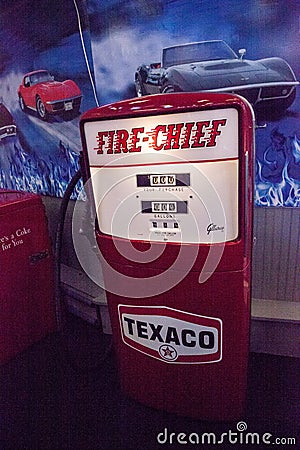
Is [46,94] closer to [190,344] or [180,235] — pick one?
[180,235]

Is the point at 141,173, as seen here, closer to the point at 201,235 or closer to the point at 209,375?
the point at 201,235

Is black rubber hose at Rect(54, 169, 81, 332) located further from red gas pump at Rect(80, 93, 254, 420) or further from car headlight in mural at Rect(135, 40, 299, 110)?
car headlight in mural at Rect(135, 40, 299, 110)

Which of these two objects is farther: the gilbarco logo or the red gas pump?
the gilbarco logo

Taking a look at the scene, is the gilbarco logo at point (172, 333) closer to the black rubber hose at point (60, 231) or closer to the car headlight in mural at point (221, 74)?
the black rubber hose at point (60, 231)

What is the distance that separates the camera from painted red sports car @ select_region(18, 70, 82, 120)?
2.09 metres

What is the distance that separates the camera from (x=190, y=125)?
46.9 inches

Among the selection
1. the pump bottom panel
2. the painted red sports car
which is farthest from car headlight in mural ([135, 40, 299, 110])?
the pump bottom panel

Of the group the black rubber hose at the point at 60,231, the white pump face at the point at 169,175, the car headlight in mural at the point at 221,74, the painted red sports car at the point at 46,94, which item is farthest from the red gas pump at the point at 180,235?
the painted red sports car at the point at 46,94

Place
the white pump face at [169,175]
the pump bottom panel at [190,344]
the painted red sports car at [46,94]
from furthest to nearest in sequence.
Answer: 1. the painted red sports car at [46,94]
2. the pump bottom panel at [190,344]
3. the white pump face at [169,175]

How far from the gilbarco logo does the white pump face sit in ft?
1.02

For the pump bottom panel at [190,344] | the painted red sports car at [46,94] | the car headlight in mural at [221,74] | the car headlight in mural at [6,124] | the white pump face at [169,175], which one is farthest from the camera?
the car headlight in mural at [6,124]

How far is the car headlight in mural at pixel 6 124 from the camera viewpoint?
2.48 metres

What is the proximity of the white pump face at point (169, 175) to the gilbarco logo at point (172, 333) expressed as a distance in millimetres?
309

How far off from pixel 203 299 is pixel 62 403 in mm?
935
